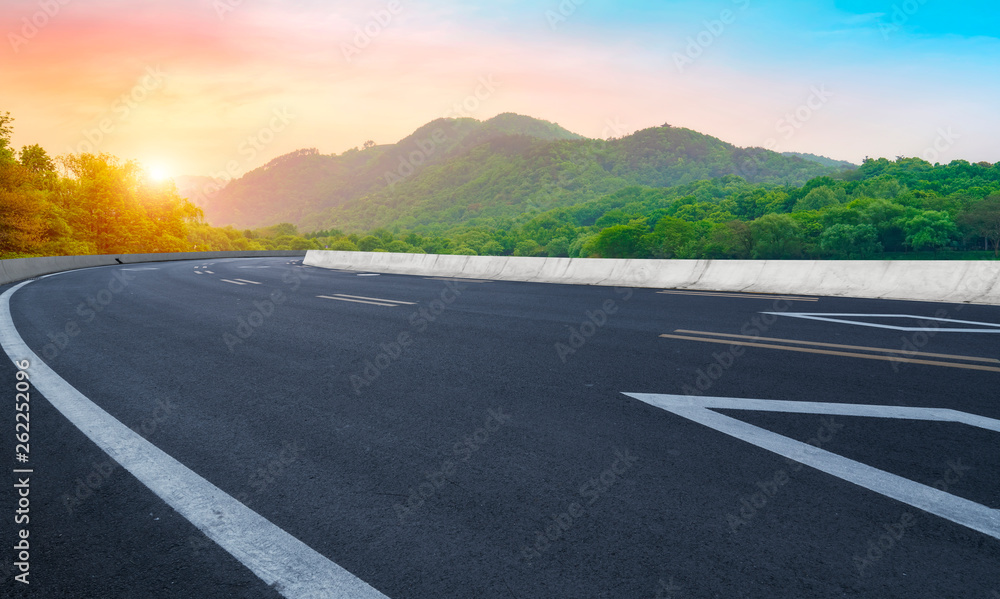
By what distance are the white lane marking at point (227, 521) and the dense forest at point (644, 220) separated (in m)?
57.8

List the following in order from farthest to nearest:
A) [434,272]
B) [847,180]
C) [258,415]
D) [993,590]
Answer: [847,180], [434,272], [258,415], [993,590]

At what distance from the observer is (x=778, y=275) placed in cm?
1284

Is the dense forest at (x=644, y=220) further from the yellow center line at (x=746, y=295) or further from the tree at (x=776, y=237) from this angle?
the yellow center line at (x=746, y=295)

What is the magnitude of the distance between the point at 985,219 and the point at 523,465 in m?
154

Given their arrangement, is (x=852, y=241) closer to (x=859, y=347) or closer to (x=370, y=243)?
(x=370, y=243)

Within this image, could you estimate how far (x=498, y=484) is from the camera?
3.20 meters

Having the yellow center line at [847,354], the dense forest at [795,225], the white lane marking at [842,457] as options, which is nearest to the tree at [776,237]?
the dense forest at [795,225]

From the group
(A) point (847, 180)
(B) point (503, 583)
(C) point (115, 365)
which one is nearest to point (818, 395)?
(B) point (503, 583)

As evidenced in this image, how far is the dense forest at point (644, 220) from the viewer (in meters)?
65.8

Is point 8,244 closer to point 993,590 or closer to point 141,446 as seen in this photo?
point 141,446

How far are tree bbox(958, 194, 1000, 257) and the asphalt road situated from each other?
144311 mm

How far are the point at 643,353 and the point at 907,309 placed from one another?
19.5ft

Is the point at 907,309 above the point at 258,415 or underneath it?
underneath

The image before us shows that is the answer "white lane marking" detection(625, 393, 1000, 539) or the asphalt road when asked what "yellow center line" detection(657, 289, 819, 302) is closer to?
the asphalt road
